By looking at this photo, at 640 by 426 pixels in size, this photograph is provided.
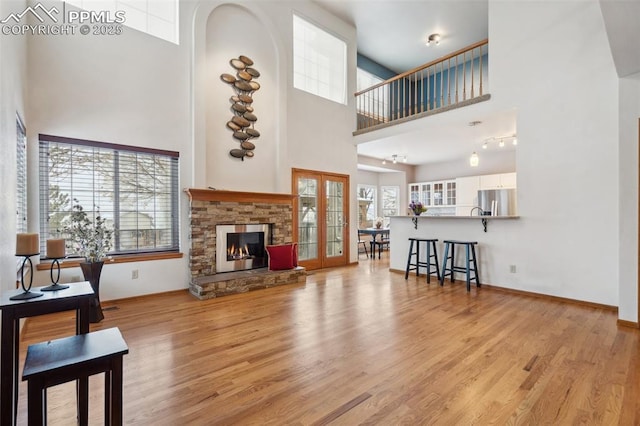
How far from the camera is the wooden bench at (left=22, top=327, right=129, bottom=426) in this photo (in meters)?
1.18

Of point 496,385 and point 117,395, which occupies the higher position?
point 117,395

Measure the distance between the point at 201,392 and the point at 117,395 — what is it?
31.8 inches

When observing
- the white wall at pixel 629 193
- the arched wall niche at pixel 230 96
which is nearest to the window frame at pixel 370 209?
the arched wall niche at pixel 230 96

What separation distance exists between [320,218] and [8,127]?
16.0 ft

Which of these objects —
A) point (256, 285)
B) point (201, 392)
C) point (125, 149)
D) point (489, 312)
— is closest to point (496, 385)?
point (489, 312)

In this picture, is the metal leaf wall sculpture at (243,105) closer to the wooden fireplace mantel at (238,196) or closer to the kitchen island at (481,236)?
the wooden fireplace mantel at (238,196)

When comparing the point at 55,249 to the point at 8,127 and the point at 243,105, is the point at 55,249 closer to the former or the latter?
the point at 8,127

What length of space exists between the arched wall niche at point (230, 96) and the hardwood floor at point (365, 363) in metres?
2.18

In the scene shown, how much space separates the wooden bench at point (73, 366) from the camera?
118 centimetres

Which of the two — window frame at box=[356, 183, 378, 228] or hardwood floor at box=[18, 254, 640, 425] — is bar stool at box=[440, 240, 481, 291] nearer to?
hardwood floor at box=[18, 254, 640, 425]

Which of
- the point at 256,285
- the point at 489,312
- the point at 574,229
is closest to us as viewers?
the point at 489,312

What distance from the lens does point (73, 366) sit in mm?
1250

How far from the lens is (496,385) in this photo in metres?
2.09

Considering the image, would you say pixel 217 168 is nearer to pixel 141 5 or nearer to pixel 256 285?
pixel 256 285
